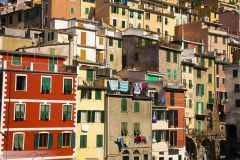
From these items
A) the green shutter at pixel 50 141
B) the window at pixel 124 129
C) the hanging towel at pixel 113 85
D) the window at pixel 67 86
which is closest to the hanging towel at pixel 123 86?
the hanging towel at pixel 113 85

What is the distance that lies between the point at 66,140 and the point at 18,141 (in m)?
5.67

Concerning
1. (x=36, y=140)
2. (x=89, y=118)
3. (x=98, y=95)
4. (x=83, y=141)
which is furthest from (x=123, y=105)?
(x=36, y=140)

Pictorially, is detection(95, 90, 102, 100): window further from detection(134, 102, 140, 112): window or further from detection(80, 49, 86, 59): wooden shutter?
detection(80, 49, 86, 59): wooden shutter

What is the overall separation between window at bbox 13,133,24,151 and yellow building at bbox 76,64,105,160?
6.91 meters

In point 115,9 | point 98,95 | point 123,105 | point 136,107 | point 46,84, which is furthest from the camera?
point 115,9

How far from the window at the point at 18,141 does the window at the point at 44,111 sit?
9.95 ft

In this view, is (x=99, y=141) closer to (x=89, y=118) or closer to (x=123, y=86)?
(x=89, y=118)

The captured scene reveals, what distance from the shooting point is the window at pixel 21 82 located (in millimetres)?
48188

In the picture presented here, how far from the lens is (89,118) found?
175 feet

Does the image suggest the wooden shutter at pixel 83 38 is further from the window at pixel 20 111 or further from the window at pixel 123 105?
the window at pixel 20 111

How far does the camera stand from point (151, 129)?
196 ft

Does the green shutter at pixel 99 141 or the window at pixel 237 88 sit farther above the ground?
the window at pixel 237 88

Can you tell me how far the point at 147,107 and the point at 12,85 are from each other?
19.1 m

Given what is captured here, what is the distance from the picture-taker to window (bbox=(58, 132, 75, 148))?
50188 mm
